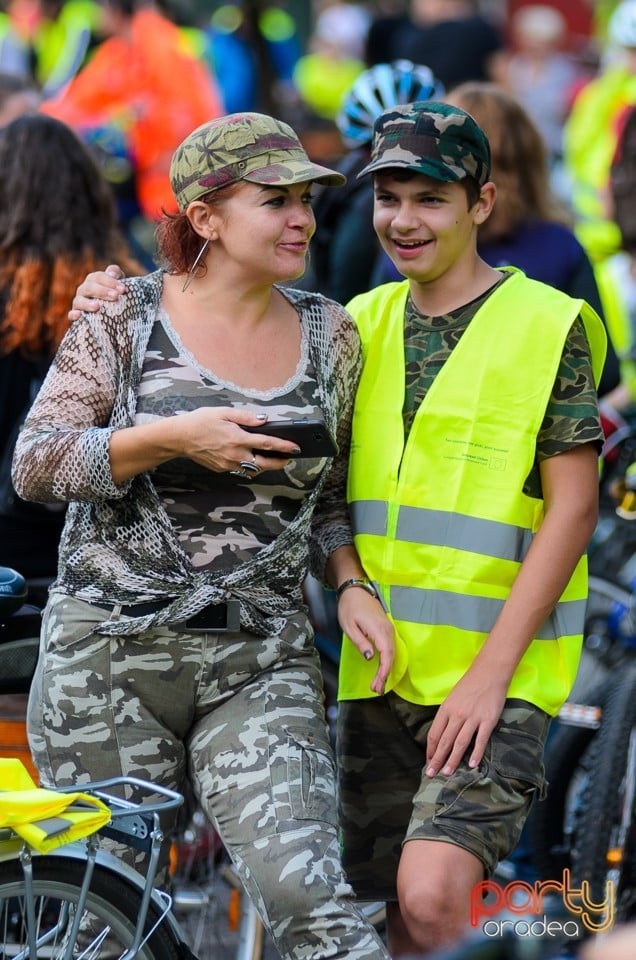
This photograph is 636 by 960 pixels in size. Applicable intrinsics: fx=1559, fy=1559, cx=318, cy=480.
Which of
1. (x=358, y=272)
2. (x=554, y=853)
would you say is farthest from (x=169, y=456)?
(x=358, y=272)

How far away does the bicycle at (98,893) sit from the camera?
117 inches

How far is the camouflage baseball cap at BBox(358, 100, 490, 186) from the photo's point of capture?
350 cm

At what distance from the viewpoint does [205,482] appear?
11.1 ft

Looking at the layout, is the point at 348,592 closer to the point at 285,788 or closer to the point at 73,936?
the point at 285,788

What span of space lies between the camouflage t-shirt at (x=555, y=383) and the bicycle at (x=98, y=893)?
1118mm

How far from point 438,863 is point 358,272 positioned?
3586mm

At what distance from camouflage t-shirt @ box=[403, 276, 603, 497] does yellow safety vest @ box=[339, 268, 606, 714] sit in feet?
0.10

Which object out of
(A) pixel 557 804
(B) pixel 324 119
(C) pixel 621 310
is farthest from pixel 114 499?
(B) pixel 324 119

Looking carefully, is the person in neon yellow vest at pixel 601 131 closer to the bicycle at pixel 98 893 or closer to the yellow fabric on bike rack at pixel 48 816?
the bicycle at pixel 98 893

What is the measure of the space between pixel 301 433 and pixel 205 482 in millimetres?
303

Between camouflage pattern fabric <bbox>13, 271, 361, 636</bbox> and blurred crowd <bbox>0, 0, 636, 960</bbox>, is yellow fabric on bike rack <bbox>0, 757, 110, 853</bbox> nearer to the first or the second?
camouflage pattern fabric <bbox>13, 271, 361, 636</bbox>

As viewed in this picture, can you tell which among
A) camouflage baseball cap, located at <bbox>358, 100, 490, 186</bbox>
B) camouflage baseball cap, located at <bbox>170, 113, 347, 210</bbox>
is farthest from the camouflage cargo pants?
camouflage baseball cap, located at <bbox>358, 100, 490, 186</bbox>

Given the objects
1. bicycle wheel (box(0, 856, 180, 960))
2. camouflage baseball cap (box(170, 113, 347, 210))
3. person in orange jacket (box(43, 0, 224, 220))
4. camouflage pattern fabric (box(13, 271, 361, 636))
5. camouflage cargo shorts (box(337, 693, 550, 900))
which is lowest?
bicycle wheel (box(0, 856, 180, 960))

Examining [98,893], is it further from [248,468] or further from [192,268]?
[192,268]
